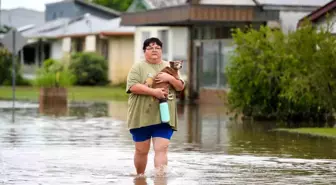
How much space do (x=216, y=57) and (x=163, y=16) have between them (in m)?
2.75

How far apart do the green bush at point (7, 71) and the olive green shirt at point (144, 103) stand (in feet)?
143

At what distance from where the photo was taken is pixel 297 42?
24.7m

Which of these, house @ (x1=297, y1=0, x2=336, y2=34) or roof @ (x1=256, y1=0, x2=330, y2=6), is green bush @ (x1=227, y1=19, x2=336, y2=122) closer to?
house @ (x1=297, y1=0, x2=336, y2=34)

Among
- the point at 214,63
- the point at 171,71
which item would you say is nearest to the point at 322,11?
the point at 214,63

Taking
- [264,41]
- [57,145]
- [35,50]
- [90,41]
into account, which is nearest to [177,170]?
[57,145]

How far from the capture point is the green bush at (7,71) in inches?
2216

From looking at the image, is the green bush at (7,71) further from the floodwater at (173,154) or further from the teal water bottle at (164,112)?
the teal water bottle at (164,112)

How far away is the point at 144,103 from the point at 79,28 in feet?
184

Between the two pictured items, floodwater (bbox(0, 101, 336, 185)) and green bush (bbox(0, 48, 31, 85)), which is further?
green bush (bbox(0, 48, 31, 85))

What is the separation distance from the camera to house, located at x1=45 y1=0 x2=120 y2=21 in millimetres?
76919

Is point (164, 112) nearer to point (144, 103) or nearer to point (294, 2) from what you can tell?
point (144, 103)

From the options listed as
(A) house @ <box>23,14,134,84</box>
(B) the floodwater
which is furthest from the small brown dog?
(A) house @ <box>23,14,134,84</box>

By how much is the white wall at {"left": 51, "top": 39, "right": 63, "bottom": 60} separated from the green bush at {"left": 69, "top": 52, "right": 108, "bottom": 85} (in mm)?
11814

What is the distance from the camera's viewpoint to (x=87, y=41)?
65188 millimetres
